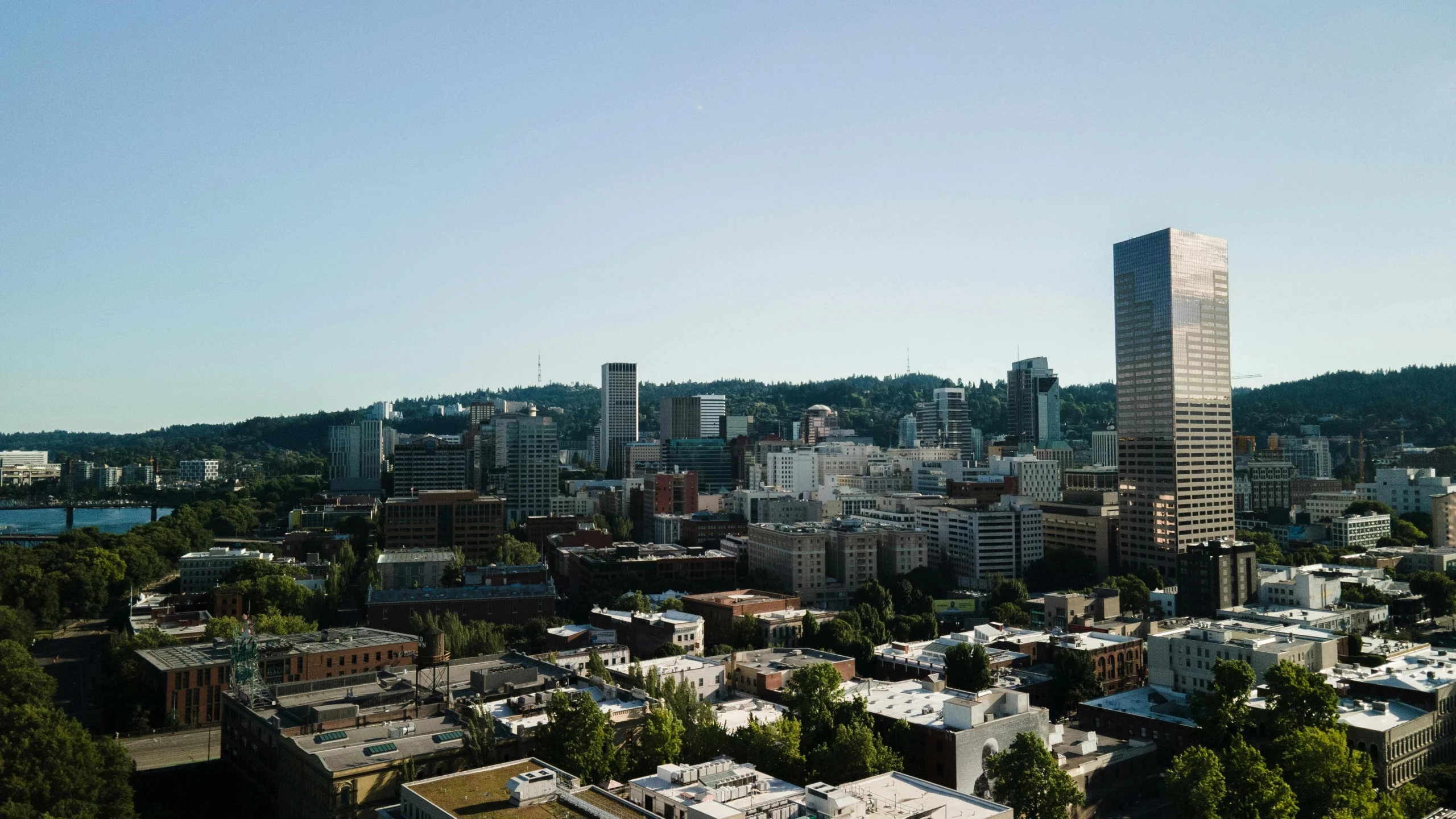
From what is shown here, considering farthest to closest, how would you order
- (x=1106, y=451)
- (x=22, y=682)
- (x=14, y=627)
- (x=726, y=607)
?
(x=1106, y=451), (x=726, y=607), (x=14, y=627), (x=22, y=682)

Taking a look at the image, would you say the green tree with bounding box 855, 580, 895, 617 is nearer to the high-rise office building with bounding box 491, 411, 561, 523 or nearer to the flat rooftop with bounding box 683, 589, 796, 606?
the flat rooftop with bounding box 683, 589, 796, 606

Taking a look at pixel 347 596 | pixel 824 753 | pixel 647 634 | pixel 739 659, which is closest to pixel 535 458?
pixel 347 596

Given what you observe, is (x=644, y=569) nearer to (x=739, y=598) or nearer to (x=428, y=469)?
(x=739, y=598)

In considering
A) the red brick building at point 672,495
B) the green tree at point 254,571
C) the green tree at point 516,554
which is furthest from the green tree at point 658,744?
the red brick building at point 672,495

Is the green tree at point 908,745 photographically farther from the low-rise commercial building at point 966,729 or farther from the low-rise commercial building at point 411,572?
the low-rise commercial building at point 411,572

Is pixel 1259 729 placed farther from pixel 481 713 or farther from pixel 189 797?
pixel 189 797

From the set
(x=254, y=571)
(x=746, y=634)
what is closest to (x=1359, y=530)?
(x=746, y=634)
